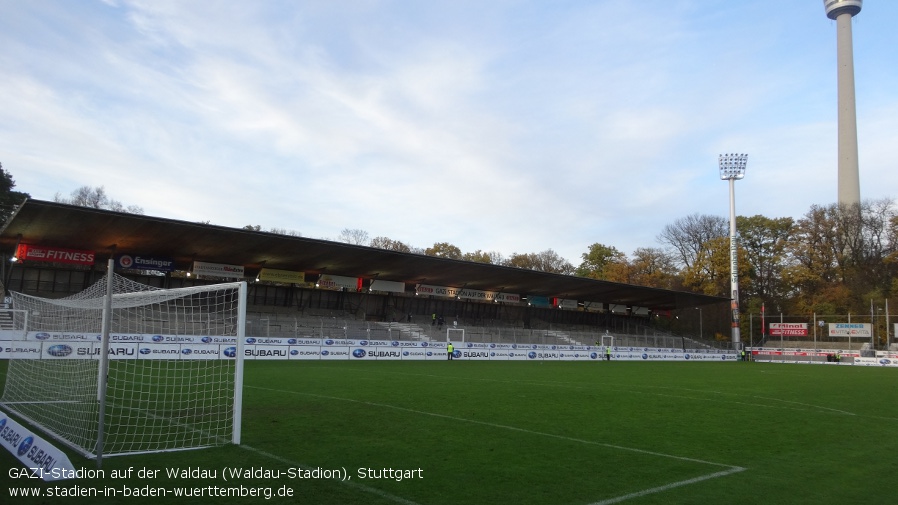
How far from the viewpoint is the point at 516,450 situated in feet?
30.0

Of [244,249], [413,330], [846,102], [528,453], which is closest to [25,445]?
[528,453]

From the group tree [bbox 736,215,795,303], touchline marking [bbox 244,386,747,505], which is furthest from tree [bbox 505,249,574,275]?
touchline marking [bbox 244,386,747,505]

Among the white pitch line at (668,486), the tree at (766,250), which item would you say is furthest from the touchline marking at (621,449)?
the tree at (766,250)

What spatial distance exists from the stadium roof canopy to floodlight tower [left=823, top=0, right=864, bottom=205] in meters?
47.4

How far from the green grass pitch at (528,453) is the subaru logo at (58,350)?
8.56m

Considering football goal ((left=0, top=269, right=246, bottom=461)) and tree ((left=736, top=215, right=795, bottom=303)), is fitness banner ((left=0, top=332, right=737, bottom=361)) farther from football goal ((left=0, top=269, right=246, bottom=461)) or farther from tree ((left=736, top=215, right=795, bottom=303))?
tree ((left=736, top=215, right=795, bottom=303))

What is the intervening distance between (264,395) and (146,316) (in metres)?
15.4

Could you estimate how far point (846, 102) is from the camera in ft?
299

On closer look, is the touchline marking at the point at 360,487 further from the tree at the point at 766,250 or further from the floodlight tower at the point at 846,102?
the floodlight tower at the point at 846,102

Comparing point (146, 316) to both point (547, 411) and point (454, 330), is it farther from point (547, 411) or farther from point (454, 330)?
point (454, 330)

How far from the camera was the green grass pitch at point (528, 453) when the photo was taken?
671 cm

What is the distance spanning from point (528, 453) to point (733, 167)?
2431 inches

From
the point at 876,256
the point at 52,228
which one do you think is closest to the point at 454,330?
the point at 52,228

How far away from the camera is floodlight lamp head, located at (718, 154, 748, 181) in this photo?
6266cm
